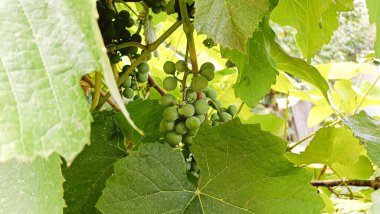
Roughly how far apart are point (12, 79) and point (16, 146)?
33mm

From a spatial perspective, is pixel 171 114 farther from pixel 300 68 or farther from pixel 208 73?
pixel 300 68

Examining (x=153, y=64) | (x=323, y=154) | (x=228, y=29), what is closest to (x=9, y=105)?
(x=228, y=29)

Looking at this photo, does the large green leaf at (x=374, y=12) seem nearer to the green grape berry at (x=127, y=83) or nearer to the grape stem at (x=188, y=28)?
the grape stem at (x=188, y=28)

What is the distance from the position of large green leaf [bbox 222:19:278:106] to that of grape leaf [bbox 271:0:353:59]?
0.05m

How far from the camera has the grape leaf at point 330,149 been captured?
881 mm

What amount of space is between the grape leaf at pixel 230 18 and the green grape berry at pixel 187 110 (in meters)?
0.10

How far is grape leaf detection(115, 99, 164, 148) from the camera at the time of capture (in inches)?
26.7

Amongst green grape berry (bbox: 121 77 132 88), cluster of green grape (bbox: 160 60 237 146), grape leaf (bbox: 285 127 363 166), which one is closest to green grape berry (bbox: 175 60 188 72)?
cluster of green grape (bbox: 160 60 237 146)

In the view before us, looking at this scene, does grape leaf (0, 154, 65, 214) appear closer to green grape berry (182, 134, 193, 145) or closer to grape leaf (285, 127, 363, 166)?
green grape berry (182, 134, 193, 145)

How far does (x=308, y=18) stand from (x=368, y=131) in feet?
0.70

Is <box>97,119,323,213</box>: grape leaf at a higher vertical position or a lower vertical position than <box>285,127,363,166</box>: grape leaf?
higher

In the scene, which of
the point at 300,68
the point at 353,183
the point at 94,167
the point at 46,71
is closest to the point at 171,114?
the point at 94,167

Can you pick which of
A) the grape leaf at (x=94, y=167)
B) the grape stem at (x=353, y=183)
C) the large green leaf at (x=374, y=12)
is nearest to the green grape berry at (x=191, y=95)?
the grape leaf at (x=94, y=167)

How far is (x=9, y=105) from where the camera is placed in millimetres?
259
